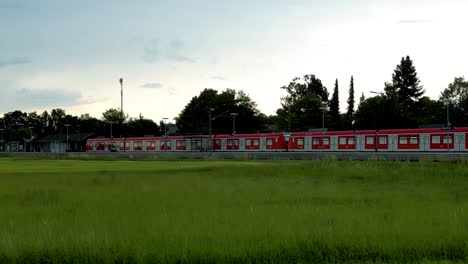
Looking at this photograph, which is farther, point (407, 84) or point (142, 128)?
point (142, 128)

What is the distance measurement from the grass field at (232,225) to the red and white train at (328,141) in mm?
46332

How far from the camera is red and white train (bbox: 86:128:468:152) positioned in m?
64.4

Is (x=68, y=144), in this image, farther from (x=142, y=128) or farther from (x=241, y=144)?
(x=241, y=144)

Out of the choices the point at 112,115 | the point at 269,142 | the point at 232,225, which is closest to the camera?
the point at 232,225

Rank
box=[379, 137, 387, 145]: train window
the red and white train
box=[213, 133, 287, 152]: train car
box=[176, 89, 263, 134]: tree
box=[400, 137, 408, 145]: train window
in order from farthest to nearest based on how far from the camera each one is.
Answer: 1. box=[176, 89, 263, 134]: tree
2. box=[213, 133, 287, 152]: train car
3. box=[379, 137, 387, 145]: train window
4. box=[400, 137, 408, 145]: train window
5. the red and white train

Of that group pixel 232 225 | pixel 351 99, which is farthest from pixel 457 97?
pixel 232 225

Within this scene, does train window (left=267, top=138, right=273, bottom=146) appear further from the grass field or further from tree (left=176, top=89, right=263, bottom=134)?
the grass field

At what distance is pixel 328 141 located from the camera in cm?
7750

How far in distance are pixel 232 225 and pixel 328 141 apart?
2645 inches

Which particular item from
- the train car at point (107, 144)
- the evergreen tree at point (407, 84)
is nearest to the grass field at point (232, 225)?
the train car at point (107, 144)

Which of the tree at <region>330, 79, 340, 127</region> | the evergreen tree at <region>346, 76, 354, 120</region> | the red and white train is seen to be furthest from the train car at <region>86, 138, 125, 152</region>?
the evergreen tree at <region>346, 76, 354, 120</region>

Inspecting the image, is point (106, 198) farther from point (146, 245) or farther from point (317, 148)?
point (317, 148)

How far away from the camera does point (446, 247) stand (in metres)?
9.88

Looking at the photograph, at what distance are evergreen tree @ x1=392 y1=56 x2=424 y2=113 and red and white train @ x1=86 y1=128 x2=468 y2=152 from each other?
59260 mm
